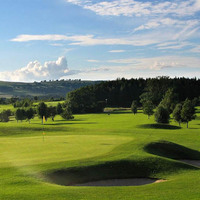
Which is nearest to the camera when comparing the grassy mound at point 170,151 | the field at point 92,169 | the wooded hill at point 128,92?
the field at point 92,169

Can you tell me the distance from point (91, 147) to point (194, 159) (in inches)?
523

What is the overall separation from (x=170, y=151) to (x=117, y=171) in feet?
39.0

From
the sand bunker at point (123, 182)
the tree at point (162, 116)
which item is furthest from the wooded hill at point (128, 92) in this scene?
the sand bunker at point (123, 182)

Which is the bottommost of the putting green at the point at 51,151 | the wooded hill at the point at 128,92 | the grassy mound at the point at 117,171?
the grassy mound at the point at 117,171

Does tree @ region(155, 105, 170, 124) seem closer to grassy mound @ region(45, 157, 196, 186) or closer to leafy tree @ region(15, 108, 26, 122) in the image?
leafy tree @ region(15, 108, 26, 122)

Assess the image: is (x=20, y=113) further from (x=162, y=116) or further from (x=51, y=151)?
(x=51, y=151)

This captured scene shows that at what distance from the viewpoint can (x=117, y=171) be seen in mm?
25062

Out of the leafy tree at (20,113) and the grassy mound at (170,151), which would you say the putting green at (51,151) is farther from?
the leafy tree at (20,113)

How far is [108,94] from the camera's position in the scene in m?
179

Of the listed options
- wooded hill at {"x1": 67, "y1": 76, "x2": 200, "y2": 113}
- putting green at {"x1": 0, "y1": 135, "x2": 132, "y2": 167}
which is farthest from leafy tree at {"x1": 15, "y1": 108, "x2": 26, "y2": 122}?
putting green at {"x1": 0, "y1": 135, "x2": 132, "y2": 167}

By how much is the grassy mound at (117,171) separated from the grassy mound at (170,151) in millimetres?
5209

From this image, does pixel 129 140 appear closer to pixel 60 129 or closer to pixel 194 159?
pixel 194 159

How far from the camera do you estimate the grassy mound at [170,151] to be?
33.2 metres

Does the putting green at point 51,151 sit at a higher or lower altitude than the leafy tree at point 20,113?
lower
